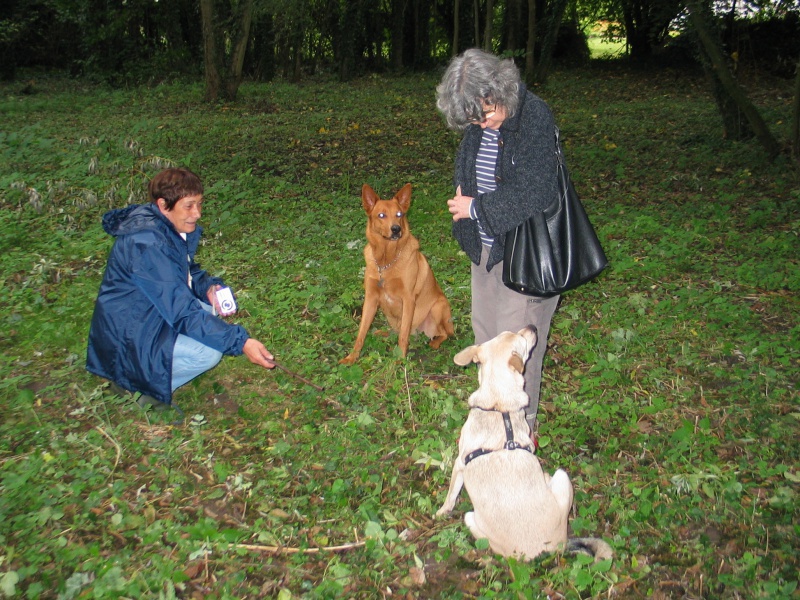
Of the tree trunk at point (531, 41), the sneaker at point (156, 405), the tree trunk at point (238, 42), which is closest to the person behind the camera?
the sneaker at point (156, 405)

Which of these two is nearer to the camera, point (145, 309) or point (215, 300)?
point (145, 309)

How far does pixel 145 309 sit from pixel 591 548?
3032 mm

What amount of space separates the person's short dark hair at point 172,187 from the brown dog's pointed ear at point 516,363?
232 cm

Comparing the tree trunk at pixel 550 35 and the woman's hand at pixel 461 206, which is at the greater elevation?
the tree trunk at pixel 550 35

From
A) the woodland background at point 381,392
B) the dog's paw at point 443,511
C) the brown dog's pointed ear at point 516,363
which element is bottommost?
the dog's paw at point 443,511

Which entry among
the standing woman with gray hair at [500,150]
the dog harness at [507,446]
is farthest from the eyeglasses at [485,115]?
the dog harness at [507,446]

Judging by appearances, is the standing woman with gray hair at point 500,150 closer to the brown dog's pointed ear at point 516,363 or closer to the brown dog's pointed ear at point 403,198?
the brown dog's pointed ear at point 516,363

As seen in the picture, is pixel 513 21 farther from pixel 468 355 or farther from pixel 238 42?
pixel 468 355

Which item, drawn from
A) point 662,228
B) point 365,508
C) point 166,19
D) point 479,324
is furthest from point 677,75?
point 365,508

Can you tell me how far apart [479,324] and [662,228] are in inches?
179

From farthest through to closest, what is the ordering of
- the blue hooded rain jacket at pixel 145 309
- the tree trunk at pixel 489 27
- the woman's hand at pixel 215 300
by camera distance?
the tree trunk at pixel 489 27 → the woman's hand at pixel 215 300 → the blue hooded rain jacket at pixel 145 309

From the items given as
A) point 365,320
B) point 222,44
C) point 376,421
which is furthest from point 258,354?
point 222,44

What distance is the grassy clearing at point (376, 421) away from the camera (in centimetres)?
308

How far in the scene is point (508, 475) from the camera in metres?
3.00
